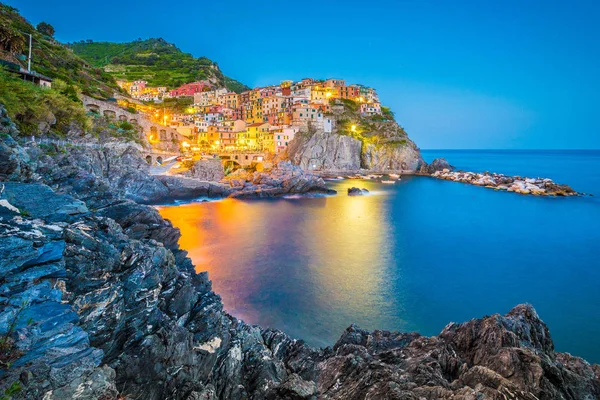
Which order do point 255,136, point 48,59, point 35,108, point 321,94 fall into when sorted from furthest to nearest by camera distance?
point 321,94 < point 255,136 < point 48,59 < point 35,108

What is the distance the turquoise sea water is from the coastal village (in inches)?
1047

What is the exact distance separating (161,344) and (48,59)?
198 ft

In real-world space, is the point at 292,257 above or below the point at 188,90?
below

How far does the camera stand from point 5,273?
565 centimetres

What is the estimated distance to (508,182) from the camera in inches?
2194

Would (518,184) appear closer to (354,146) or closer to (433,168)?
(433,168)

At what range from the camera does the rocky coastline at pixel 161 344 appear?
5039 mm

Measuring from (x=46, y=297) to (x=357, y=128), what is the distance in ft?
243

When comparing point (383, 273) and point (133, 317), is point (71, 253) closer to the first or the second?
point (133, 317)

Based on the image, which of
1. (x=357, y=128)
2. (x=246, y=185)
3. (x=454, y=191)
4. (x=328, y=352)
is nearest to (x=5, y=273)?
(x=328, y=352)

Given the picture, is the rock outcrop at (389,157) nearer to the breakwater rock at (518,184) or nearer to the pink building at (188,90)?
the breakwater rock at (518,184)

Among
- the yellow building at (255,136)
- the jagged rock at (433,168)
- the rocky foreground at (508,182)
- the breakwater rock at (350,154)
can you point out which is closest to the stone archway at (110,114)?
the yellow building at (255,136)

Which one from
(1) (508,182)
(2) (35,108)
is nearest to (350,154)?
(1) (508,182)

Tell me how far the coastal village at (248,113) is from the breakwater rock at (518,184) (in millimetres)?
28083
